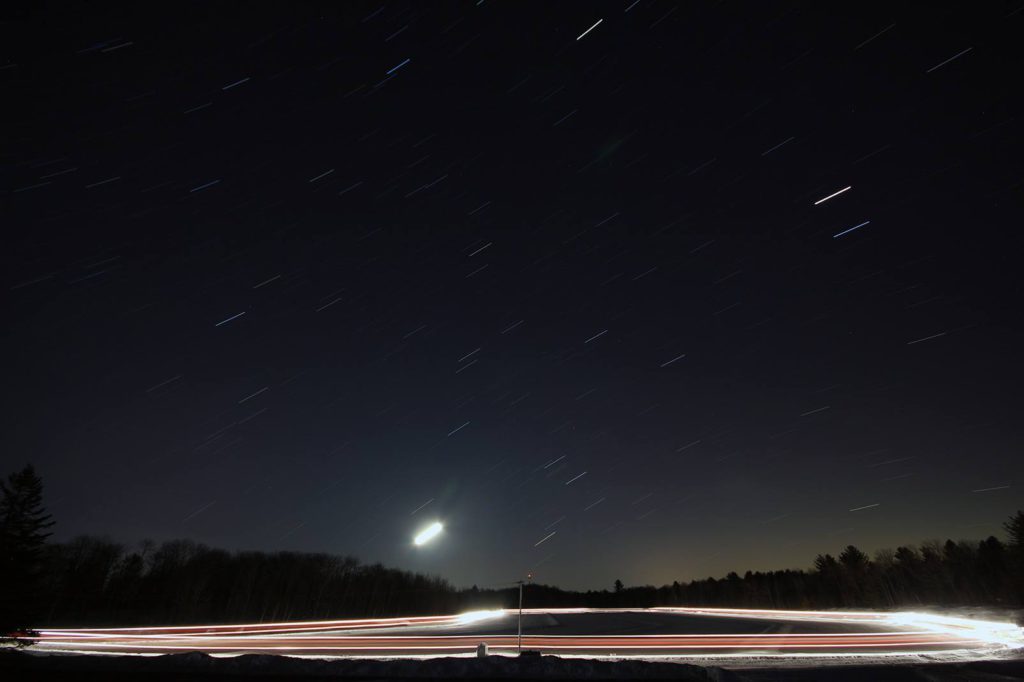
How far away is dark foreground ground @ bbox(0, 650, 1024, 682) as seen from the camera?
43.0ft

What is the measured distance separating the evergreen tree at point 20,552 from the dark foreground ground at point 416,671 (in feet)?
53.6

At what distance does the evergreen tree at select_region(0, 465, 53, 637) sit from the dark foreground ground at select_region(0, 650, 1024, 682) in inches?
643

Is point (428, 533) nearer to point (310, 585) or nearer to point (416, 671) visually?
point (416, 671)

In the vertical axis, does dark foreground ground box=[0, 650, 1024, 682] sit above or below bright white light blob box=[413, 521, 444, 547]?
below

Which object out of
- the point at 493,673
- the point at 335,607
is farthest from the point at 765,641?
the point at 335,607

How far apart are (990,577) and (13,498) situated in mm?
127593

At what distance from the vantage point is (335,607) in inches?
3649

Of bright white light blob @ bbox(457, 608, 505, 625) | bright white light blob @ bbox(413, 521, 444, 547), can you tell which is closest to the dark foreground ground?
bright white light blob @ bbox(413, 521, 444, 547)

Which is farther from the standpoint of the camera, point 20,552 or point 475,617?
point 475,617

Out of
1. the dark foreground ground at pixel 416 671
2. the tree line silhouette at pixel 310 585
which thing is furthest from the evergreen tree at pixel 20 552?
the tree line silhouette at pixel 310 585

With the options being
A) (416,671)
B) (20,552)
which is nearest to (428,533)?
(416,671)

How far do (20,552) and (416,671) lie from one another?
105 feet

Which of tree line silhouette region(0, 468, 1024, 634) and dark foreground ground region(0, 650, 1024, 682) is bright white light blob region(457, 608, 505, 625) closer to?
tree line silhouette region(0, 468, 1024, 634)

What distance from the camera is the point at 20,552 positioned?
96.3 ft
